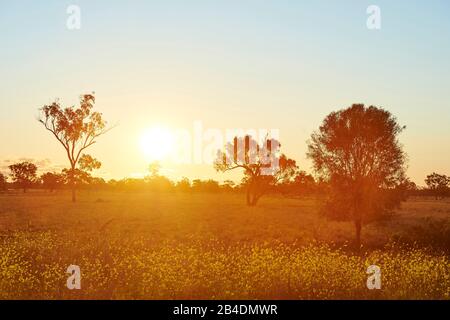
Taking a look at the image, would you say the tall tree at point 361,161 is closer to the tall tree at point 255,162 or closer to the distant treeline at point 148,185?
the tall tree at point 255,162

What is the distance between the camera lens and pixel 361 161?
31375 millimetres

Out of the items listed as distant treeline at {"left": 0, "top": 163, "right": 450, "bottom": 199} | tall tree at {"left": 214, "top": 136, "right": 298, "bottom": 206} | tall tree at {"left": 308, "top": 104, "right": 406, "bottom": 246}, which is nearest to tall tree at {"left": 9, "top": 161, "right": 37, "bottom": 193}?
distant treeline at {"left": 0, "top": 163, "right": 450, "bottom": 199}

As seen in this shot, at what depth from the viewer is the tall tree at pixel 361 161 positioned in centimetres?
3084

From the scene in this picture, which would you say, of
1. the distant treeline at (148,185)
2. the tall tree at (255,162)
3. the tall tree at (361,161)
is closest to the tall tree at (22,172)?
the distant treeline at (148,185)

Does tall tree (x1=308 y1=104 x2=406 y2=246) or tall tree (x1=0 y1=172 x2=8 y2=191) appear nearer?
tall tree (x1=308 y1=104 x2=406 y2=246)

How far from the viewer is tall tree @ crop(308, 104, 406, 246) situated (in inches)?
1214

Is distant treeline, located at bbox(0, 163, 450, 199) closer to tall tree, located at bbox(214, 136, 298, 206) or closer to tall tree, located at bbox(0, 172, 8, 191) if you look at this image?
tall tree, located at bbox(0, 172, 8, 191)

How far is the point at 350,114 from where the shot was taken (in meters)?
31.5

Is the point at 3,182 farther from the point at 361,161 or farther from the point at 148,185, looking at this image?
the point at 361,161

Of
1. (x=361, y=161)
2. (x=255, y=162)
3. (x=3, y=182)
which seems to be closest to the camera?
(x=361, y=161)

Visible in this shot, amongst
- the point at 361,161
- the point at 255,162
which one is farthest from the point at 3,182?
the point at 361,161

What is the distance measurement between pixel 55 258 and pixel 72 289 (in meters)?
6.54

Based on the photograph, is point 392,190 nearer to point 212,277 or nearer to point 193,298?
point 212,277

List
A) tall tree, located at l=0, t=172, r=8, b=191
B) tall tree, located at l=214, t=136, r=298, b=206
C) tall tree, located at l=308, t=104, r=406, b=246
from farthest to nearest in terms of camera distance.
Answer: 1. tall tree, located at l=0, t=172, r=8, b=191
2. tall tree, located at l=214, t=136, r=298, b=206
3. tall tree, located at l=308, t=104, r=406, b=246
